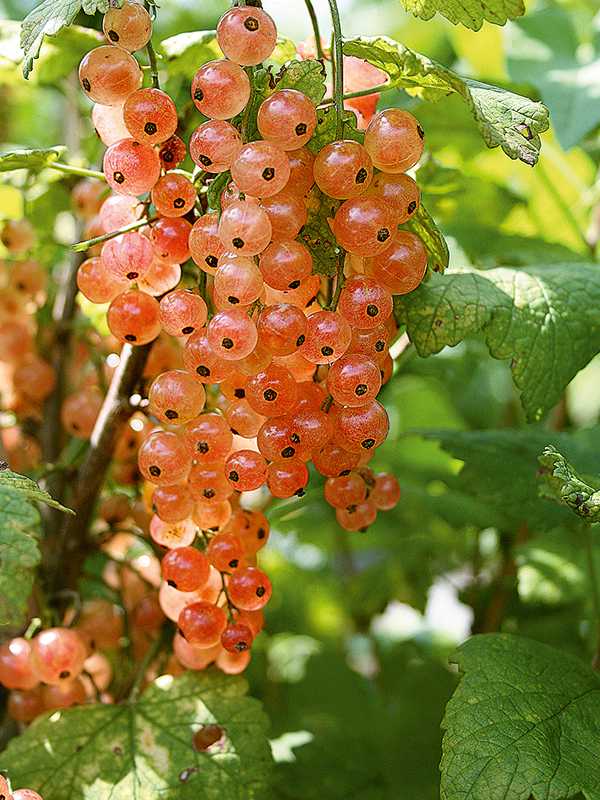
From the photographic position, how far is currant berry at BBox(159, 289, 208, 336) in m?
0.68

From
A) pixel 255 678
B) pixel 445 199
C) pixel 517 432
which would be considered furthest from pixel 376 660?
pixel 445 199

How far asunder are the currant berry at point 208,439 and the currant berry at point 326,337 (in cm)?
10

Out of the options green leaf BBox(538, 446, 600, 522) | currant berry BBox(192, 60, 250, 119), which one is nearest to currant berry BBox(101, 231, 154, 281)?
currant berry BBox(192, 60, 250, 119)

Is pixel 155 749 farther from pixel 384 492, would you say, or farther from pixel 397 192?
pixel 397 192

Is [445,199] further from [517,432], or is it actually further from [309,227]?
[309,227]

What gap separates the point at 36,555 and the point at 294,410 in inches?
7.9

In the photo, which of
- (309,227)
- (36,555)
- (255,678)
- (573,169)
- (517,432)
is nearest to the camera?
(36,555)

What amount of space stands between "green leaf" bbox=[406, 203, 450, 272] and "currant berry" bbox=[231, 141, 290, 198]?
151 millimetres

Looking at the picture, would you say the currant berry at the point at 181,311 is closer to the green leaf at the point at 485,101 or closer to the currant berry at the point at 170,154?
the currant berry at the point at 170,154

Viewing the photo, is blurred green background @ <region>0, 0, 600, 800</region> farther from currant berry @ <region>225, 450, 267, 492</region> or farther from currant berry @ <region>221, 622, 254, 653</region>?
currant berry @ <region>225, 450, 267, 492</region>

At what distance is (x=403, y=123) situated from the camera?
0.65 metres

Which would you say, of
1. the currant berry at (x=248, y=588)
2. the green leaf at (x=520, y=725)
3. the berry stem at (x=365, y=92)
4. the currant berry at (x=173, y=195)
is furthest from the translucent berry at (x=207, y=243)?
the green leaf at (x=520, y=725)

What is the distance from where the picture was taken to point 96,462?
33.1 inches

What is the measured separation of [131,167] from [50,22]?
106mm
